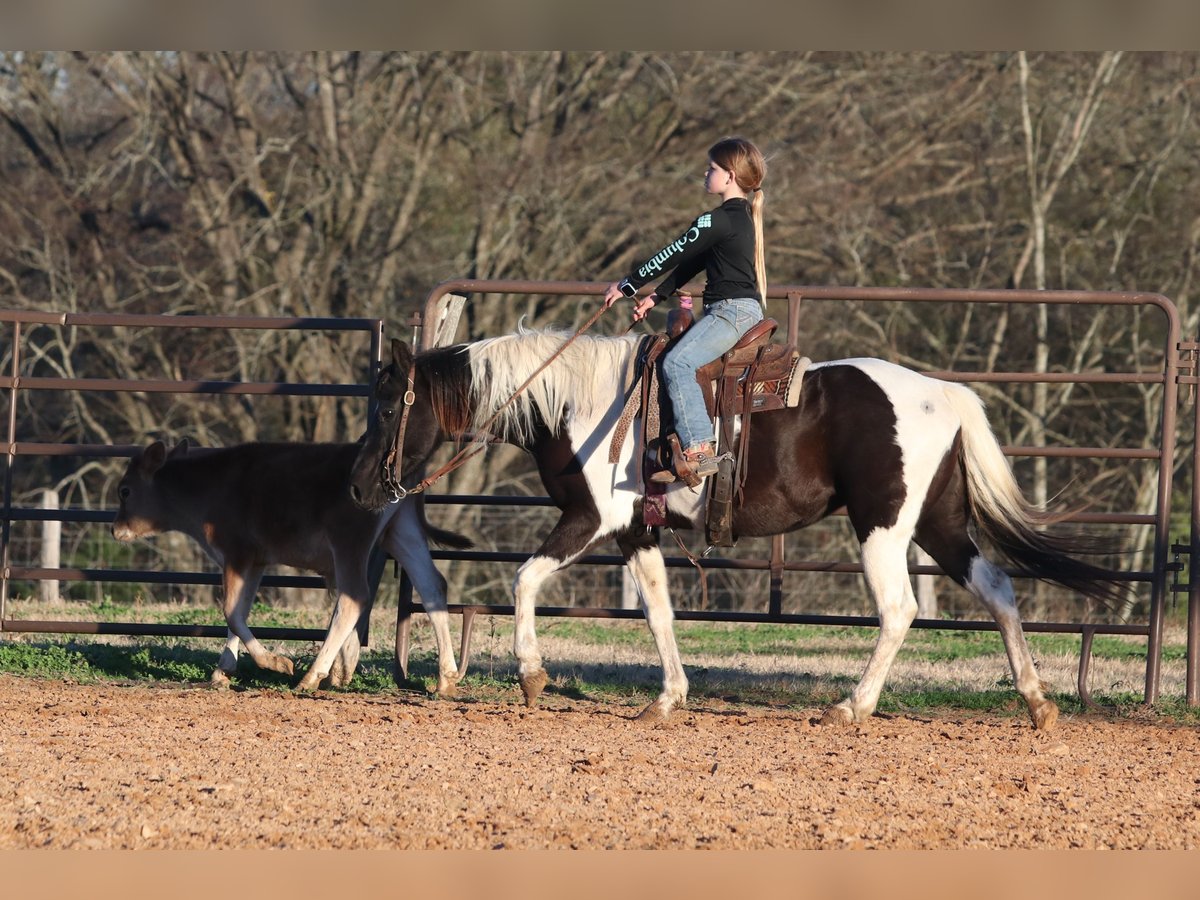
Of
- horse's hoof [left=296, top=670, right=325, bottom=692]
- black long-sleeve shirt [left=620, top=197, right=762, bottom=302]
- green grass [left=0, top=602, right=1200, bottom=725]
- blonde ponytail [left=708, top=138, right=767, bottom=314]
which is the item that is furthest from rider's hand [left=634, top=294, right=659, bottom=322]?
horse's hoof [left=296, top=670, right=325, bottom=692]

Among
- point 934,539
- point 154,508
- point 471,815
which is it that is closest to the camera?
point 471,815

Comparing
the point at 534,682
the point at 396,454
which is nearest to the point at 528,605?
the point at 534,682

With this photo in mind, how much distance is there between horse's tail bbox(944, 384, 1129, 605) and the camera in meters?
6.91

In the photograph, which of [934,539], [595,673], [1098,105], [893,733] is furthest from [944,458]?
[1098,105]

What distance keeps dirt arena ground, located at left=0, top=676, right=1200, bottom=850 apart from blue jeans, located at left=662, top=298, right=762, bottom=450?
1.35 m

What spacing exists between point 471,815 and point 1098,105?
15742 millimetres

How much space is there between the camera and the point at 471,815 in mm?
4672

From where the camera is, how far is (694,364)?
6625 millimetres

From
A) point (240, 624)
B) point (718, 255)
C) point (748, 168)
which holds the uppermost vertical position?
point (748, 168)

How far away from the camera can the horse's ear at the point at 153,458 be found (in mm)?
8430

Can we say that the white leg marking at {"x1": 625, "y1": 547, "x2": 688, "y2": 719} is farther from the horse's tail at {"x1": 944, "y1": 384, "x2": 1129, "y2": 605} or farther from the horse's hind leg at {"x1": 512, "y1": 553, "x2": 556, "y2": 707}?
the horse's tail at {"x1": 944, "y1": 384, "x2": 1129, "y2": 605}

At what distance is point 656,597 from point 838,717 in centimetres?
107

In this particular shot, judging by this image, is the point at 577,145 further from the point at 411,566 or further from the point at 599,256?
the point at 411,566

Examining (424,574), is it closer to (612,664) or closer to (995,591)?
(612,664)
